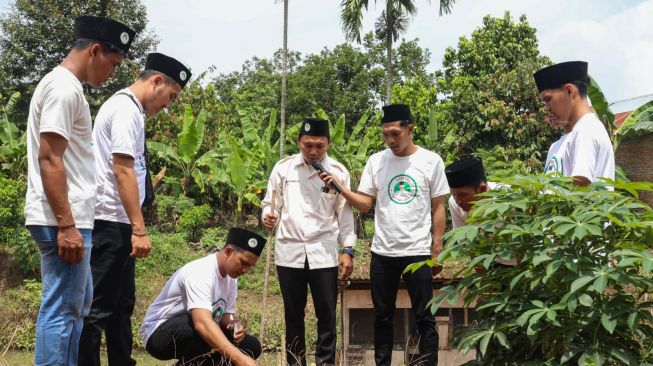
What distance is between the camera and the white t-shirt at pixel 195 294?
14.5 feet

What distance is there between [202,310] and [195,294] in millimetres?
108

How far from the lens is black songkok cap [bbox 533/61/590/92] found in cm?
398

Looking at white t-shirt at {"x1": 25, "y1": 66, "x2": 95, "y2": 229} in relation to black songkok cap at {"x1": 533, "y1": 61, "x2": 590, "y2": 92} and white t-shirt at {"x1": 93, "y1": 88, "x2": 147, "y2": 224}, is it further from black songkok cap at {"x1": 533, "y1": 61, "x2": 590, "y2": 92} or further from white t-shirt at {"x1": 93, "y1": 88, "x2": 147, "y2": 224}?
black songkok cap at {"x1": 533, "y1": 61, "x2": 590, "y2": 92}

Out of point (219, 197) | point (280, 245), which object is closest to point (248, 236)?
point (280, 245)

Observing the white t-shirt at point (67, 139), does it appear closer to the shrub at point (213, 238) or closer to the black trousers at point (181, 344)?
the black trousers at point (181, 344)

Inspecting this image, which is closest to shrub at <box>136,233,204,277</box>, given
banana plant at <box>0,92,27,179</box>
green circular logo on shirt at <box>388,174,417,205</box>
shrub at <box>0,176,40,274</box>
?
shrub at <box>0,176,40,274</box>

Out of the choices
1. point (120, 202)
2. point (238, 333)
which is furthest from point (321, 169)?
point (120, 202)

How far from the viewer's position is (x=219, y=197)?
14.9m

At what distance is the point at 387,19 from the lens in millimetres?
22125

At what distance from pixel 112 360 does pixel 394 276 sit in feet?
6.34

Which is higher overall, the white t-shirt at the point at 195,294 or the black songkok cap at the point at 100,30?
the black songkok cap at the point at 100,30

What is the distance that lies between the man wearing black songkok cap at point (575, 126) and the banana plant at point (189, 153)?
34.5 feet

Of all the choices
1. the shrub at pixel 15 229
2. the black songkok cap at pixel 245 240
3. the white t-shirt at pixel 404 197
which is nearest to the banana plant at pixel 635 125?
the shrub at pixel 15 229

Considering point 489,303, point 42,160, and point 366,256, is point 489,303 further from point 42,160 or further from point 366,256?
point 366,256
